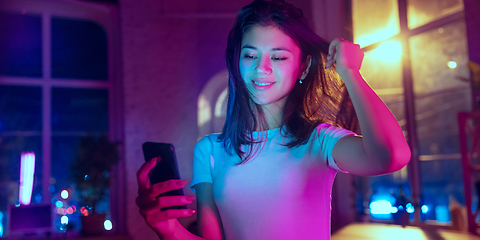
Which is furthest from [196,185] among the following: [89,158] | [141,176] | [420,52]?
[420,52]

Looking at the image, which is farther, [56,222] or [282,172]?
[56,222]

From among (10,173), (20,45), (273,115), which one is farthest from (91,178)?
(273,115)

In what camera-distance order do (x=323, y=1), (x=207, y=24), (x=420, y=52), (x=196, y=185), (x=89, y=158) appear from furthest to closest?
(x=207, y=24), (x=323, y=1), (x=420, y=52), (x=89, y=158), (x=196, y=185)

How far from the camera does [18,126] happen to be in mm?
5133

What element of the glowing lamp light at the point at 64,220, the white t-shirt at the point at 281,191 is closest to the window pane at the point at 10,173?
the glowing lamp light at the point at 64,220

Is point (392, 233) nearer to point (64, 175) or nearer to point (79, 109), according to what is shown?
point (64, 175)

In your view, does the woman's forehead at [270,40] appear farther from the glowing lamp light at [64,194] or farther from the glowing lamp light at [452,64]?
the glowing lamp light at [64,194]

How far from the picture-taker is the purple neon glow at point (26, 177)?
15.8 feet

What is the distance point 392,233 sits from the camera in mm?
3871

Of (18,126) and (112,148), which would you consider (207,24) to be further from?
(18,126)

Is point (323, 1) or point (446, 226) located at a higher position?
point (323, 1)

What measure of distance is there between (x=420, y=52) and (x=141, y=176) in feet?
Result: 16.2

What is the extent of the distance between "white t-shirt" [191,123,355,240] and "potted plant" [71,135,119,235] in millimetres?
3884

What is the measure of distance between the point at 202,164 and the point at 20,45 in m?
5.34
